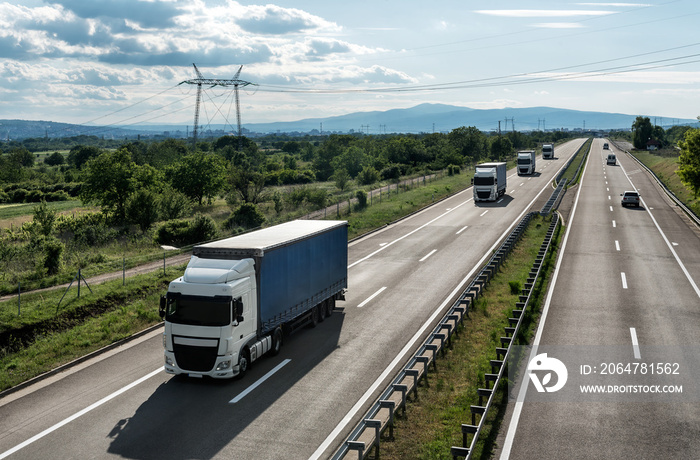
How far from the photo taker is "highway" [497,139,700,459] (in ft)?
39.0

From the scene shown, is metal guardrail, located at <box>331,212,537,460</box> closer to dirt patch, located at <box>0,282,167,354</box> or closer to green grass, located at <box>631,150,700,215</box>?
dirt patch, located at <box>0,282,167,354</box>

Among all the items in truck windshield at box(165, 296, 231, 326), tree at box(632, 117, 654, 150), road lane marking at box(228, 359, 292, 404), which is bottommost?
road lane marking at box(228, 359, 292, 404)

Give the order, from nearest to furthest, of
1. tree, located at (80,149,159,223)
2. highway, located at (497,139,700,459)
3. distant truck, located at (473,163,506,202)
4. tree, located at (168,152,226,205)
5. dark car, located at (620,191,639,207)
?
highway, located at (497,139,700,459) < tree, located at (80,149,159,223) < dark car, located at (620,191,639,207) < distant truck, located at (473,163,506,202) < tree, located at (168,152,226,205)

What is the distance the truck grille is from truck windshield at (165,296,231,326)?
0.70m

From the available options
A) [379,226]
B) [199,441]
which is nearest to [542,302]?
[199,441]

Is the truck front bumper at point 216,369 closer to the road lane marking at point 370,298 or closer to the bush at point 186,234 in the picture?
the road lane marking at point 370,298

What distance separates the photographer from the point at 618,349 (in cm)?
1723

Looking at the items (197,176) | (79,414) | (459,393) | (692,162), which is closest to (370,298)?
(459,393)

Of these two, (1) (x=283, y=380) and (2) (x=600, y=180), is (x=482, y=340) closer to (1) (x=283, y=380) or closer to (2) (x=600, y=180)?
(1) (x=283, y=380)

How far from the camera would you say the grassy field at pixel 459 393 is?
1176 cm

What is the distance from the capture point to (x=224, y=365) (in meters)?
15.0

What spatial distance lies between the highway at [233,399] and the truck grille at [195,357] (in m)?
0.68

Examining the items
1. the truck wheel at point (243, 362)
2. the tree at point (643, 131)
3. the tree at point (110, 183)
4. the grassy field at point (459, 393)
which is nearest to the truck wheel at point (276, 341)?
the truck wheel at point (243, 362)

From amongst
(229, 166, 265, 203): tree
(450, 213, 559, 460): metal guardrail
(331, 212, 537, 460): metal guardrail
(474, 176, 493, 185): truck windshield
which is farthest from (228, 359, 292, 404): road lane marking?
(229, 166, 265, 203): tree
